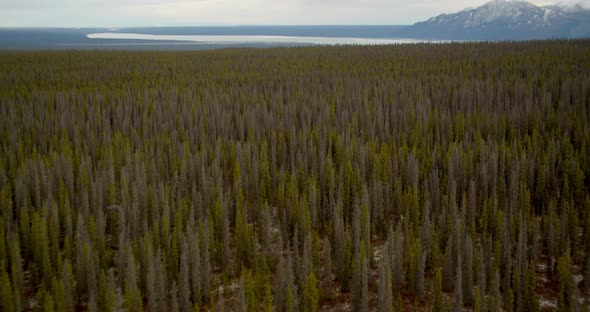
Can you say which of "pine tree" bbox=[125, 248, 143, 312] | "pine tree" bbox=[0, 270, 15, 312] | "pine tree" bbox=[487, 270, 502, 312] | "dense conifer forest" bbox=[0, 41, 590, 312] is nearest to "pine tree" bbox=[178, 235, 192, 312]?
"dense conifer forest" bbox=[0, 41, 590, 312]

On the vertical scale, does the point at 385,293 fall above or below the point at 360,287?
above

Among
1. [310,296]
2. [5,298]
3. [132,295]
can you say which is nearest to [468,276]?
[310,296]

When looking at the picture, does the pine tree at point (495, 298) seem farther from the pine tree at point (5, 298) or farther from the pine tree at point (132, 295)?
the pine tree at point (5, 298)

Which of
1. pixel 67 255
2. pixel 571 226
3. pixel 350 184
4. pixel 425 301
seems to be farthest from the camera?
pixel 350 184

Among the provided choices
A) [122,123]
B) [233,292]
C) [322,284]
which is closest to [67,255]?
[233,292]

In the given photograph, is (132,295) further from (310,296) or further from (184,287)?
(310,296)

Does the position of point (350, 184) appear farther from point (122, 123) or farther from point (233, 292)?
point (122, 123)

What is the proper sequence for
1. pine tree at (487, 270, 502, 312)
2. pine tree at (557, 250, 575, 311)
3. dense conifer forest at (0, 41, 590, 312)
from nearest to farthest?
pine tree at (487, 270, 502, 312) → pine tree at (557, 250, 575, 311) → dense conifer forest at (0, 41, 590, 312)

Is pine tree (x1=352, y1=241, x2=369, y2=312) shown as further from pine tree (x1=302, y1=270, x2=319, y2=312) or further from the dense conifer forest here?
pine tree (x1=302, y1=270, x2=319, y2=312)
